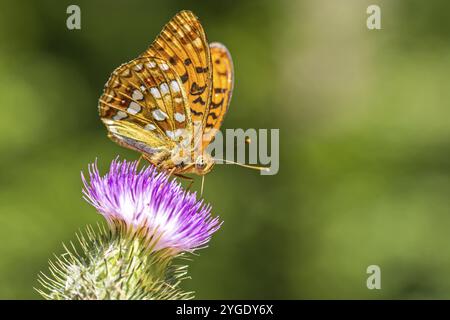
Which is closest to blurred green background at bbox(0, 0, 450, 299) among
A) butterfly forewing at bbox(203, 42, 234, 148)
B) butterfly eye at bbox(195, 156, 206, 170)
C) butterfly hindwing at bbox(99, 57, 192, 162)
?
butterfly hindwing at bbox(99, 57, 192, 162)

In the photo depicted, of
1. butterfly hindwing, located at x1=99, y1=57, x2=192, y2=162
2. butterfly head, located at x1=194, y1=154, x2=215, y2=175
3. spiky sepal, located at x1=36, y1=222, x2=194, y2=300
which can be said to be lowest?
spiky sepal, located at x1=36, y1=222, x2=194, y2=300

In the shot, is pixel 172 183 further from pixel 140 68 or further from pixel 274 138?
pixel 274 138

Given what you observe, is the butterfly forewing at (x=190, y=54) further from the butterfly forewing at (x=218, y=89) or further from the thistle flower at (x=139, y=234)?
the thistle flower at (x=139, y=234)

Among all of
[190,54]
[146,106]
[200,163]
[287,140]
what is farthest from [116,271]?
[287,140]

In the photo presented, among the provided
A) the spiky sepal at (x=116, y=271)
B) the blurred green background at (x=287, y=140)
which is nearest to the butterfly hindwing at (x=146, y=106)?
the spiky sepal at (x=116, y=271)

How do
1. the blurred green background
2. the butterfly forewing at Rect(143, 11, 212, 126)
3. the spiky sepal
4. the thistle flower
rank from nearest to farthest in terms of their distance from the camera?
the spiky sepal
the thistle flower
the butterfly forewing at Rect(143, 11, 212, 126)
the blurred green background

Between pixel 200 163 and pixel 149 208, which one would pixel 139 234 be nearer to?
pixel 149 208

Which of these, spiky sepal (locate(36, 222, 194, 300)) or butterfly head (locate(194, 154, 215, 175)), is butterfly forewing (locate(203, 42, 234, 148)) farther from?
spiky sepal (locate(36, 222, 194, 300))
